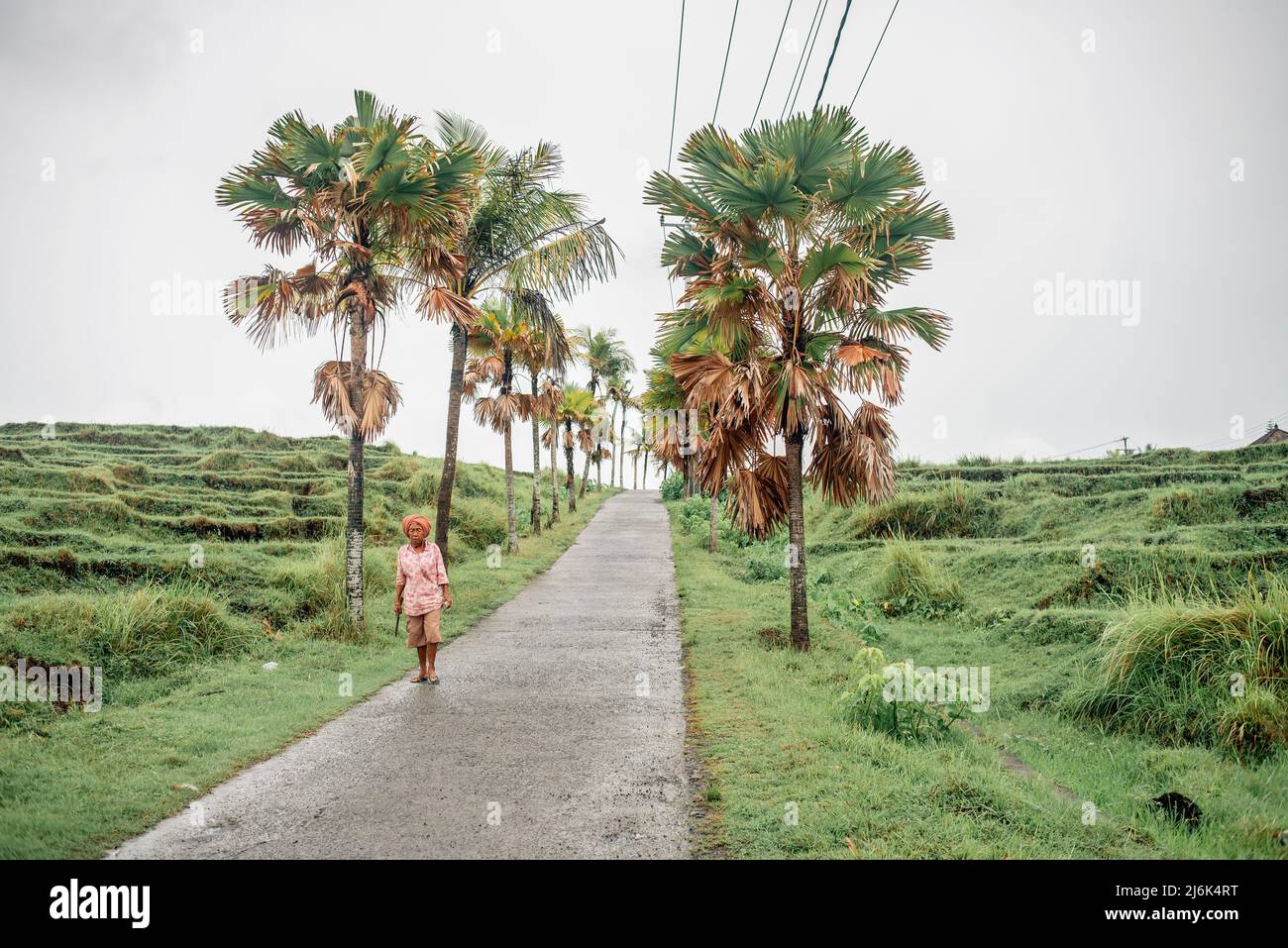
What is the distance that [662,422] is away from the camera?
89.0 feet

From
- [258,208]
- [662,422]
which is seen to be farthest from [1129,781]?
[662,422]

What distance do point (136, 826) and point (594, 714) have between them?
415cm

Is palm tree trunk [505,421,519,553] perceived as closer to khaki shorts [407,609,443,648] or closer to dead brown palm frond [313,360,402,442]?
dead brown palm frond [313,360,402,442]

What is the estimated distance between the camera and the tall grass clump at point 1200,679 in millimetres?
7336

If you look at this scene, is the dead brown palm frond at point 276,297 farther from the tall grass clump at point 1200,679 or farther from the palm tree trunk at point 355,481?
the tall grass clump at point 1200,679

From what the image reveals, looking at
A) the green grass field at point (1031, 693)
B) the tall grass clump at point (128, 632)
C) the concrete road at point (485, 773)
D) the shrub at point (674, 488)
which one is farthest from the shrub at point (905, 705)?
the shrub at point (674, 488)

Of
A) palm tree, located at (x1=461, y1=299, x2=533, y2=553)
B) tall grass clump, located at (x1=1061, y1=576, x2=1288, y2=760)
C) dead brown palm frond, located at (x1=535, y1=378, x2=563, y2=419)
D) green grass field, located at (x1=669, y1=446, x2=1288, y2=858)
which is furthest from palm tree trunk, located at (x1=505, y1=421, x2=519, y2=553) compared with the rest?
tall grass clump, located at (x1=1061, y1=576, x2=1288, y2=760)

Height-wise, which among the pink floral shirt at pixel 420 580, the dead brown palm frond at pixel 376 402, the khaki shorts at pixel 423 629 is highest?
the dead brown palm frond at pixel 376 402

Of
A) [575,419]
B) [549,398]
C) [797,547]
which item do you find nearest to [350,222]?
[797,547]

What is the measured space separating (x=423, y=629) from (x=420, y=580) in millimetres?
594

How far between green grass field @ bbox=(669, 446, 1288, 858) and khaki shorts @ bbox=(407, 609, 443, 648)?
3193 mm

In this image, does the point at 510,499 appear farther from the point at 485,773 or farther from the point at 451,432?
the point at 485,773

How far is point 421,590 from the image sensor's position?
30.5 ft

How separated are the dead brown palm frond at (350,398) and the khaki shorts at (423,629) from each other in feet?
13.6
